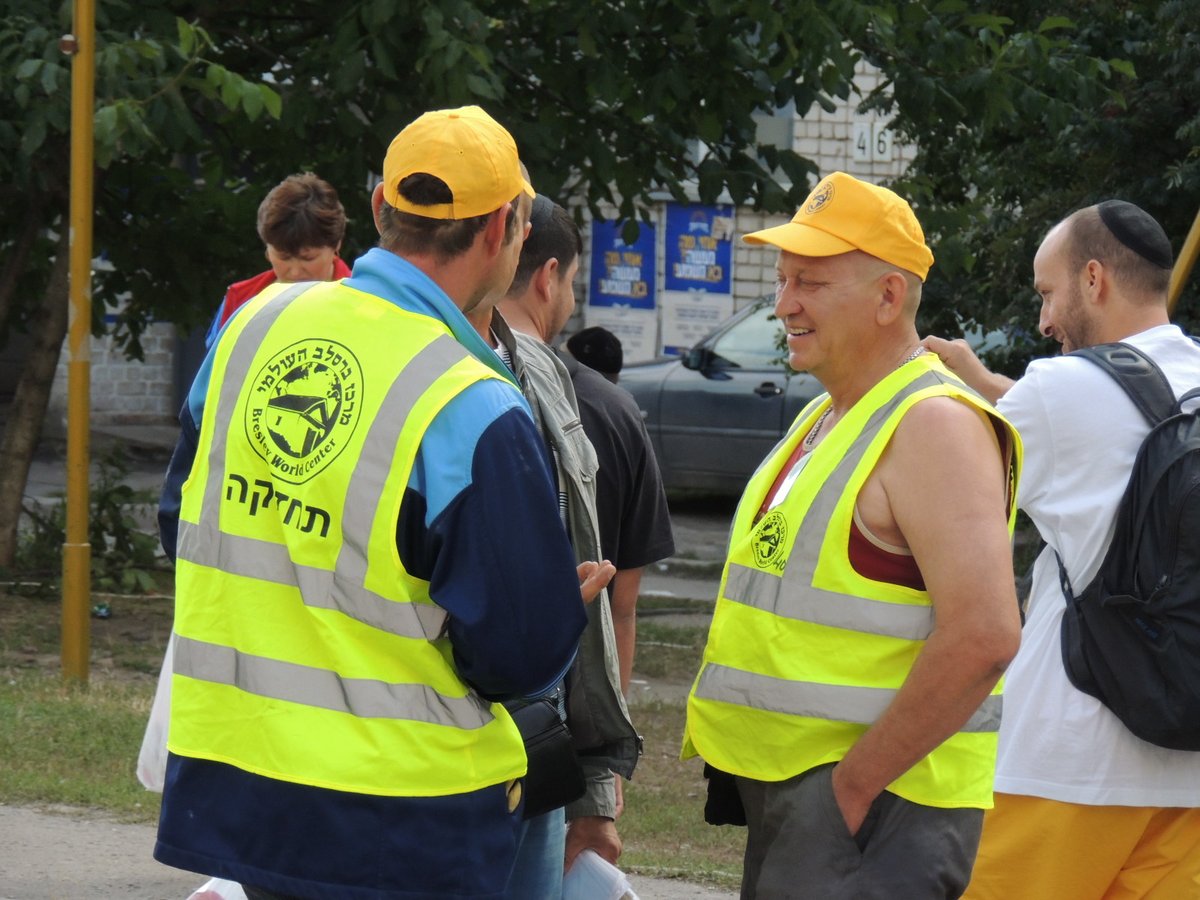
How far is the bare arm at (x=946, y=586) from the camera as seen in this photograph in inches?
96.0

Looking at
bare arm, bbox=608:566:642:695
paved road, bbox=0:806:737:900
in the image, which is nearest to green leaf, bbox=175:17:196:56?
paved road, bbox=0:806:737:900

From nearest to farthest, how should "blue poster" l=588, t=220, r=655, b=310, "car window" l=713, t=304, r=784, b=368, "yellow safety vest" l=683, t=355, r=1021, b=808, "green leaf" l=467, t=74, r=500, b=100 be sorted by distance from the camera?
"yellow safety vest" l=683, t=355, r=1021, b=808 < "green leaf" l=467, t=74, r=500, b=100 < "car window" l=713, t=304, r=784, b=368 < "blue poster" l=588, t=220, r=655, b=310

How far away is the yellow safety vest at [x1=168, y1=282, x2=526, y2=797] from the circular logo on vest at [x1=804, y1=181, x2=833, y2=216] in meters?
0.78

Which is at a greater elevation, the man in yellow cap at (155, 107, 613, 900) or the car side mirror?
the man in yellow cap at (155, 107, 613, 900)

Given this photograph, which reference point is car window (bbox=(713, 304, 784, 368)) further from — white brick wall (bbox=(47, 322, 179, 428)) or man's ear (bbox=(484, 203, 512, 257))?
man's ear (bbox=(484, 203, 512, 257))

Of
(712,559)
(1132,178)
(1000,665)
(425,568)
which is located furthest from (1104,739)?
(712,559)

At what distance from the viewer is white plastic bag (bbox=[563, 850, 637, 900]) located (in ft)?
10.4

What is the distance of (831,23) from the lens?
7703 millimetres

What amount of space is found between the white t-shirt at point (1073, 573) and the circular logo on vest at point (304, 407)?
1383mm

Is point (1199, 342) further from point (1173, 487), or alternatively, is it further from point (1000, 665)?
point (1000, 665)

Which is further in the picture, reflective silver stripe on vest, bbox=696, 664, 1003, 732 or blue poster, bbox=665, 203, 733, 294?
blue poster, bbox=665, 203, 733, 294

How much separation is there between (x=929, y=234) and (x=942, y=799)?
6.23m

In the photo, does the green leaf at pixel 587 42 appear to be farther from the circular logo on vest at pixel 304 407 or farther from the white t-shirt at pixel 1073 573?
the circular logo on vest at pixel 304 407

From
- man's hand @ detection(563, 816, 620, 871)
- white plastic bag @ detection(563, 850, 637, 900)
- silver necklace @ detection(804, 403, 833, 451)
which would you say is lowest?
white plastic bag @ detection(563, 850, 637, 900)
